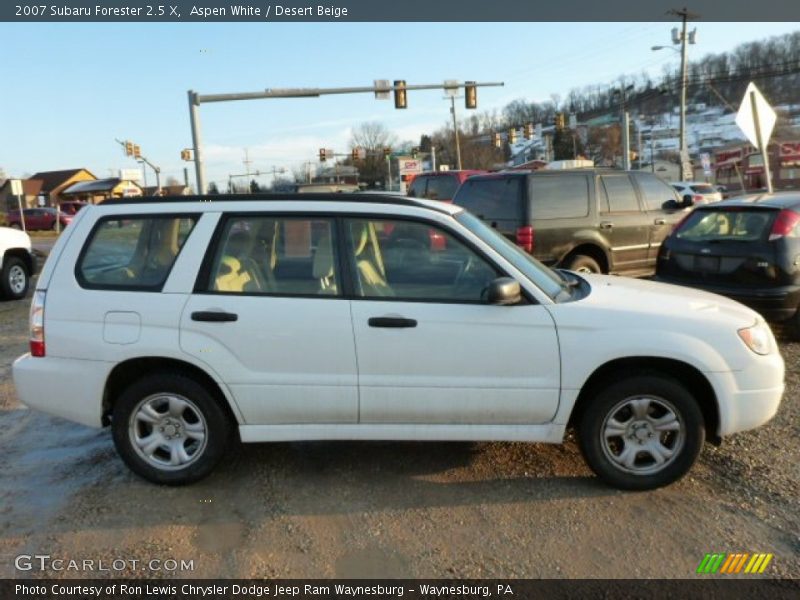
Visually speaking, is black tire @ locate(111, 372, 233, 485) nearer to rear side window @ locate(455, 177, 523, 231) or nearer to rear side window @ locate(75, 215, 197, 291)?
rear side window @ locate(75, 215, 197, 291)

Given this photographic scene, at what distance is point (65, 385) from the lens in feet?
12.6

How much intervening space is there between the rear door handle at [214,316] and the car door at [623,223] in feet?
20.7

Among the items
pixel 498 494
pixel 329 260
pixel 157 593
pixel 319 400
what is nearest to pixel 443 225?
pixel 329 260

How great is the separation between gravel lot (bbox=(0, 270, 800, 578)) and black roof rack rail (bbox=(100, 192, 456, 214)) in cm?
169

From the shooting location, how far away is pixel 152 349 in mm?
3701

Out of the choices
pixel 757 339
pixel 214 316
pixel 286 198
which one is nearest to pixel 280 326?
pixel 214 316

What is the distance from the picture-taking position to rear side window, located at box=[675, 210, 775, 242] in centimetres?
639

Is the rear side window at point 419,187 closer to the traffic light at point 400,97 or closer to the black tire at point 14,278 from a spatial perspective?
the black tire at point 14,278

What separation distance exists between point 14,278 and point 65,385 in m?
9.13

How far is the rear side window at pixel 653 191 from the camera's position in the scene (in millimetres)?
9219

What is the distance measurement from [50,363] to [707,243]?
6.15 meters

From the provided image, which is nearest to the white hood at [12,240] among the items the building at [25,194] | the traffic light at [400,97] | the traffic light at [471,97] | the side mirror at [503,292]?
the side mirror at [503,292]

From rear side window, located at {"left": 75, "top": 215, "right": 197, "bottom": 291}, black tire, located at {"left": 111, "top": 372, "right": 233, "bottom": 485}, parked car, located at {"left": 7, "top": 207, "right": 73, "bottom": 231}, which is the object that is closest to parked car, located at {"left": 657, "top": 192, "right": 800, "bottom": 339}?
black tire, located at {"left": 111, "top": 372, "right": 233, "bottom": 485}

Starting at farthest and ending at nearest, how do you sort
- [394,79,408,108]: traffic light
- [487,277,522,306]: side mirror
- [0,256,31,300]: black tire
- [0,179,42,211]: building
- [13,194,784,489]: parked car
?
[0,179,42,211]: building, [394,79,408,108]: traffic light, [0,256,31,300]: black tire, [13,194,784,489]: parked car, [487,277,522,306]: side mirror
